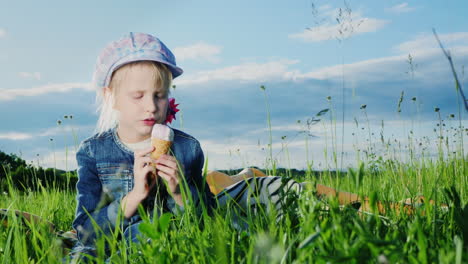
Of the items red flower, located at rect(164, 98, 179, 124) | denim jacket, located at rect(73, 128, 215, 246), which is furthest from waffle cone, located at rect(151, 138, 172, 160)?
red flower, located at rect(164, 98, 179, 124)

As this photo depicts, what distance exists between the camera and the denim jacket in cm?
281

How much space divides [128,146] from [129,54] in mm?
551

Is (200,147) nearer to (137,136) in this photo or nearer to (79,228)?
(137,136)

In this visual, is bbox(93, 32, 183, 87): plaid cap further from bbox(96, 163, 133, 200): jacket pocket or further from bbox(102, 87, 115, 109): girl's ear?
bbox(96, 163, 133, 200): jacket pocket

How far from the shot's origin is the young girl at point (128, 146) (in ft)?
9.01

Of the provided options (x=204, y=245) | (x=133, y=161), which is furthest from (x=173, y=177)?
(x=204, y=245)

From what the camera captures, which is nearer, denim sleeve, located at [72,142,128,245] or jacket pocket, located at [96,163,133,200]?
denim sleeve, located at [72,142,128,245]

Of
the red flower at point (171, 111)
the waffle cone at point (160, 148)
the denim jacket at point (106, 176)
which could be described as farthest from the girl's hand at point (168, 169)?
the red flower at point (171, 111)

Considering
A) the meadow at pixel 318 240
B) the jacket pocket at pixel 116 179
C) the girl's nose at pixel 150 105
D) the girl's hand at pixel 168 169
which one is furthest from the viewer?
the jacket pocket at pixel 116 179

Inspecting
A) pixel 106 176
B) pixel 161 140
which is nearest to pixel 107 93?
pixel 106 176

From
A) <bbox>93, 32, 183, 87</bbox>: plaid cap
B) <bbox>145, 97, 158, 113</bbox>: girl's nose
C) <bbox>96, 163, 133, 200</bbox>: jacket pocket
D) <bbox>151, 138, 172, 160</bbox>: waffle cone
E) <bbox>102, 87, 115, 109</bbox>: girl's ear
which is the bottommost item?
<bbox>96, 163, 133, 200</bbox>: jacket pocket

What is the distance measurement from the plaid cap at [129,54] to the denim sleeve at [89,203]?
456 mm

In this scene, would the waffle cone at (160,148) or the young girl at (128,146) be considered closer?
the waffle cone at (160,148)

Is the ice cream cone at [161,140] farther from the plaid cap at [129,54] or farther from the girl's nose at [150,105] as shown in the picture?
the plaid cap at [129,54]
